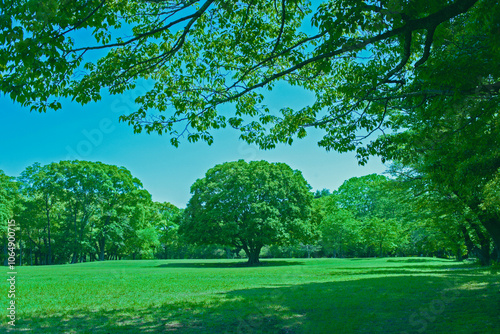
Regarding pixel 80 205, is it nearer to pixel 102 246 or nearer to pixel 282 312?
pixel 102 246

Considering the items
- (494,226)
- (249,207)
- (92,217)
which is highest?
(92,217)

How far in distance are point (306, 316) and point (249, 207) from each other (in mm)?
26343

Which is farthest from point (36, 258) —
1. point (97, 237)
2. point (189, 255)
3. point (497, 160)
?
point (497, 160)

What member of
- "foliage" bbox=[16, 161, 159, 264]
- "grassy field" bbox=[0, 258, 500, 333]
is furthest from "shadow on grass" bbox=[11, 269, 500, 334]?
"foliage" bbox=[16, 161, 159, 264]

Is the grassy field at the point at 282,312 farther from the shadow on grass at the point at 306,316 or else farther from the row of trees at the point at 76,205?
the row of trees at the point at 76,205

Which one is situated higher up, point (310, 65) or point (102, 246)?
point (310, 65)

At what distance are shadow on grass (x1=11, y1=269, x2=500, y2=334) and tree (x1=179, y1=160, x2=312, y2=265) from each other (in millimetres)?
22500

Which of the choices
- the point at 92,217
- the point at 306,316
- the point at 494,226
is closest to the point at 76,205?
the point at 92,217

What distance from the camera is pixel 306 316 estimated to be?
7.07 m

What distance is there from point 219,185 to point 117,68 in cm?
2803

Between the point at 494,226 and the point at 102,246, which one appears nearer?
the point at 494,226

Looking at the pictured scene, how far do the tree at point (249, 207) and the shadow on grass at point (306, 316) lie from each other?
22500 millimetres

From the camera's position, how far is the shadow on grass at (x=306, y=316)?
6109mm

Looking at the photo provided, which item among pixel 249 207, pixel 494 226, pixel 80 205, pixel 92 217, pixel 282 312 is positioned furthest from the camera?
pixel 92 217
